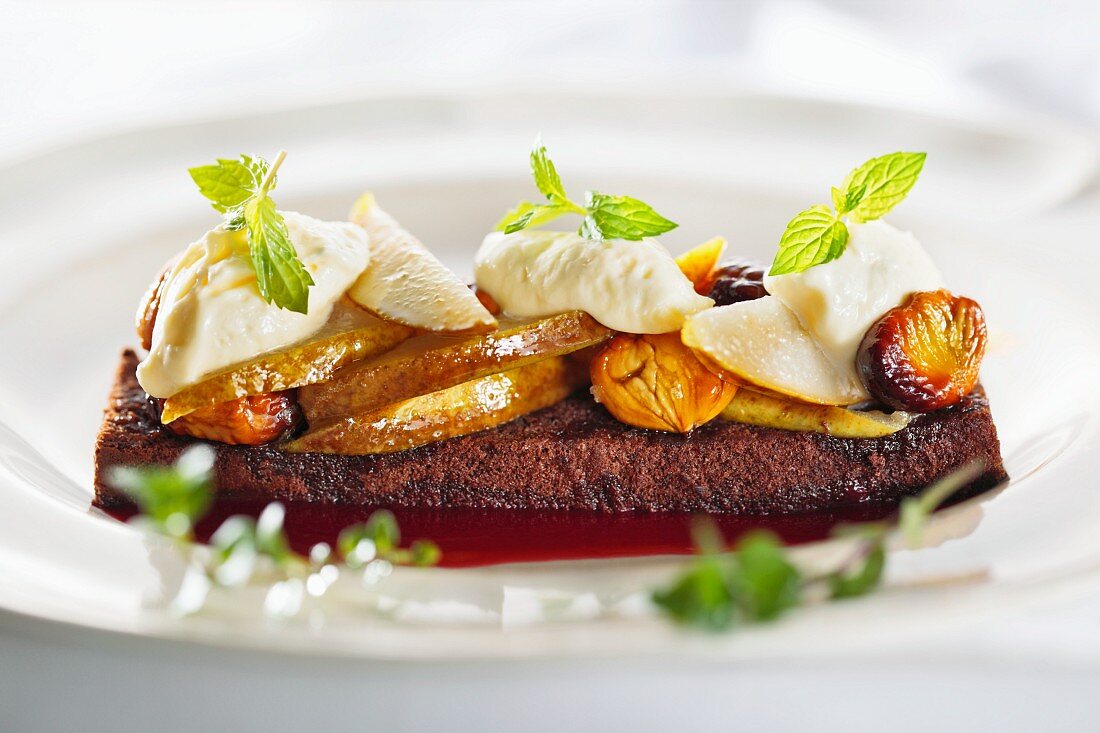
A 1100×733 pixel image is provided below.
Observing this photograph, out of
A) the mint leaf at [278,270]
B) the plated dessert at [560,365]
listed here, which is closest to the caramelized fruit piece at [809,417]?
the plated dessert at [560,365]

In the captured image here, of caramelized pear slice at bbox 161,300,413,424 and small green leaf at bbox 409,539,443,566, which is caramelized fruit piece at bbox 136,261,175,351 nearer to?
caramelized pear slice at bbox 161,300,413,424

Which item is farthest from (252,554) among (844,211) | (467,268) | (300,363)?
(467,268)

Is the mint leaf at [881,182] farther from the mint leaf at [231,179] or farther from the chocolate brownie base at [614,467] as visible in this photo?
the mint leaf at [231,179]

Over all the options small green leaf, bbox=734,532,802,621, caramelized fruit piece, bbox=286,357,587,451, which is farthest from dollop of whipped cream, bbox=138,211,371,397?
small green leaf, bbox=734,532,802,621

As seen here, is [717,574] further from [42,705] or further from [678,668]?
[42,705]

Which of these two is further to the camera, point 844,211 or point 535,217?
point 535,217

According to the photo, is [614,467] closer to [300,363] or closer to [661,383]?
[661,383]
